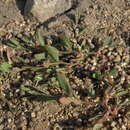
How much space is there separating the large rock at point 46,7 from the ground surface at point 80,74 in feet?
0.19

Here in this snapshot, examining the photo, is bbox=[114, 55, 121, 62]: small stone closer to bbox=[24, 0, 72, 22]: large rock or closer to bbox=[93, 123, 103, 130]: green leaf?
bbox=[93, 123, 103, 130]: green leaf

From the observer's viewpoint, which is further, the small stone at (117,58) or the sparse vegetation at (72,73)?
the small stone at (117,58)

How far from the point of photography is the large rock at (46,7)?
2275mm

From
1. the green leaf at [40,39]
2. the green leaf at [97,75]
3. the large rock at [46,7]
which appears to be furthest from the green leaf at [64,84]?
the large rock at [46,7]

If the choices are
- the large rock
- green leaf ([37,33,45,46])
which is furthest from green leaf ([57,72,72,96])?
the large rock

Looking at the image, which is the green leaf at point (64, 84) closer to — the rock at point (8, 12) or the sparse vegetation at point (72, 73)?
the sparse vegetation at point (72, 73)

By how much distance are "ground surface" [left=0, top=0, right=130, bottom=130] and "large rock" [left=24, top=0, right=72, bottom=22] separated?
0.19ft

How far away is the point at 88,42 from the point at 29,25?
1.58 ft

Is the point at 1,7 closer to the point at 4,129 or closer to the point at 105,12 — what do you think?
the point at 105,12

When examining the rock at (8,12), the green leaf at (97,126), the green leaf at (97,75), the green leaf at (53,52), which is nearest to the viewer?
the green leaf at (97,126)

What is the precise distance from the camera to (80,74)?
1.98 m

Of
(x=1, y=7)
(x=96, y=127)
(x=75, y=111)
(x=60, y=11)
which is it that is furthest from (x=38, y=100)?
(x=1, y=7)

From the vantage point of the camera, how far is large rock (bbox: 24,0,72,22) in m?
2.28

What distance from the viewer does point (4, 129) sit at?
1866 mm
